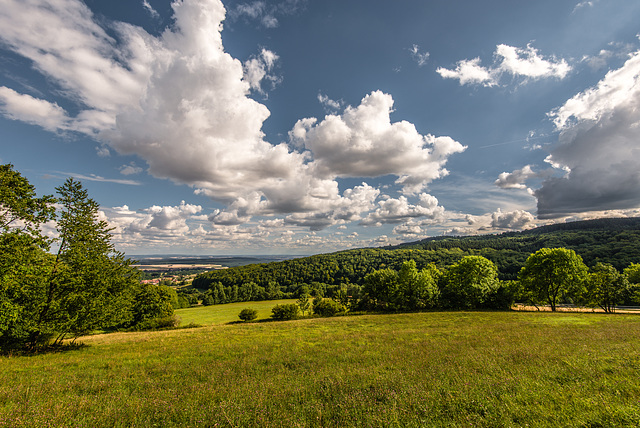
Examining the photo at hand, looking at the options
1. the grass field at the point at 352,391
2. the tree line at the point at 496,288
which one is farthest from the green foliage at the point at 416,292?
the grass field at the point at 352,391

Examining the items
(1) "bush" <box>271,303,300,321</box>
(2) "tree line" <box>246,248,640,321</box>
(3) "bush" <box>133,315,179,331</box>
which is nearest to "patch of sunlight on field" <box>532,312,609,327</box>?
(2) "tree line" <box>246,248,640,321</box>

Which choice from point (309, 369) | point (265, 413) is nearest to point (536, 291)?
point (309, 369)

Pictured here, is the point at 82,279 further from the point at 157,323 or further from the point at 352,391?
the point at 157,323

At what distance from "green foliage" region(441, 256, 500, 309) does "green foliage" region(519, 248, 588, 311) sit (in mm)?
5492

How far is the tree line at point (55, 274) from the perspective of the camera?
49.2ft

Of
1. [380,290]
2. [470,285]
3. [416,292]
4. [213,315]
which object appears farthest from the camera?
[213,315]

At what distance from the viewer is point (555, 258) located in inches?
1628

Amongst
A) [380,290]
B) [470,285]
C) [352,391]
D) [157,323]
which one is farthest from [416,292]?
[157,323]

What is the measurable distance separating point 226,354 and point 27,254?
14381mm

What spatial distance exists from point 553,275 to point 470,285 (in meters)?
12.8

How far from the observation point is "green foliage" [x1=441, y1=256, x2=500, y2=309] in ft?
154

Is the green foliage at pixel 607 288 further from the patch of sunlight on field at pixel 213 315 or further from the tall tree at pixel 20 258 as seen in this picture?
the tall tree at pixel 20 258

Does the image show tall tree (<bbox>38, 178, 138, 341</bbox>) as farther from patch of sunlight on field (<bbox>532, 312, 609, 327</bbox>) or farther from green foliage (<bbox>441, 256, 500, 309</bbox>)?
green foliage (<bbox>441, 256, 500, 309</bbox>)

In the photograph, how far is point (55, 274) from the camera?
1677 centimetres
